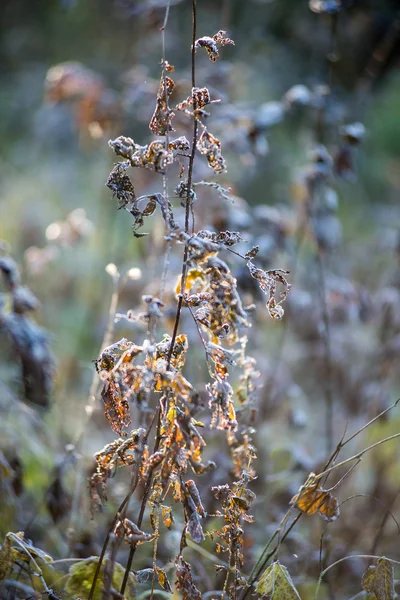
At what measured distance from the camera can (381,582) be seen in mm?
975

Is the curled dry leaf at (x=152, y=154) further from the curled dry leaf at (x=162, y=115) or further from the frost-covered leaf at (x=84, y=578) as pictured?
the frost-covered leaf at (x=84, y=578)

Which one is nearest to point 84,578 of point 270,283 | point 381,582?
point 381,582

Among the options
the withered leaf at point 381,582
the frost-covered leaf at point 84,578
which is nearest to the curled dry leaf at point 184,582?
the frost-covered leaf at point 84,578

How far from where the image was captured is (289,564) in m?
1.76

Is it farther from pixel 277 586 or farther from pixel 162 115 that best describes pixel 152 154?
pixel 277 586

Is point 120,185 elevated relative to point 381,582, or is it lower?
elevated

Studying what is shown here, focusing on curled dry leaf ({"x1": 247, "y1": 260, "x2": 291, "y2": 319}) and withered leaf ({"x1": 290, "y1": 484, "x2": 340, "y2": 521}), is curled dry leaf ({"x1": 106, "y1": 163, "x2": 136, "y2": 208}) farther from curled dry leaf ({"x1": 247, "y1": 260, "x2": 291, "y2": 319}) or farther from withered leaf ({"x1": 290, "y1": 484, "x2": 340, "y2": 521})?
withered leaf ({"x1": 290, "y1": 484, "x2": 340, "y2": 521})

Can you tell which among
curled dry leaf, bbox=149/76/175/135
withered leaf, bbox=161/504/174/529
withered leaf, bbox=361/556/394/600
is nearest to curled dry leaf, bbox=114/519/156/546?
withered leaf, bbox=161/504/174/529

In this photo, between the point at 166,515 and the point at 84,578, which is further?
the point at 84,578

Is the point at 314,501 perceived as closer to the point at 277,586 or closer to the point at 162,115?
the point at 277,586

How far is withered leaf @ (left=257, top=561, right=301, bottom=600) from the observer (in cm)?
95

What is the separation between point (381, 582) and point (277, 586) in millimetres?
189

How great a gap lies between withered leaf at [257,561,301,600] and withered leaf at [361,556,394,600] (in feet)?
0.44

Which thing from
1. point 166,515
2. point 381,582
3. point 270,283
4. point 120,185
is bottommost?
point 381,582
